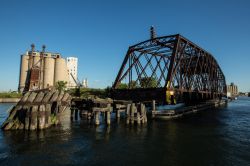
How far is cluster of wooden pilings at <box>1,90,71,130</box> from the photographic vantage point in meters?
19.5

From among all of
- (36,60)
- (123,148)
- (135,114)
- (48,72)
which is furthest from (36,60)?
(123,148)

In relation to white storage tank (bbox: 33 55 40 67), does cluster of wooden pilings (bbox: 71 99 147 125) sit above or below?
below

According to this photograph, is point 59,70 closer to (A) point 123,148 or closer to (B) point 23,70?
(B) point 23,70

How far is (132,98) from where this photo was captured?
30.1 meters

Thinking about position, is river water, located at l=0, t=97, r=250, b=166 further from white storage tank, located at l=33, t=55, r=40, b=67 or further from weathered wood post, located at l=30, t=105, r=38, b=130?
white storage tank, located at l=33, t=55, r=40, b=67

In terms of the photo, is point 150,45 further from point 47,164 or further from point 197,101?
point 197,101

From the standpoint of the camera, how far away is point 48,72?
306 ft

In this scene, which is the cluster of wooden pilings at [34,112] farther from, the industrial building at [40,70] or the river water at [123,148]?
the industrial building at [40,70]

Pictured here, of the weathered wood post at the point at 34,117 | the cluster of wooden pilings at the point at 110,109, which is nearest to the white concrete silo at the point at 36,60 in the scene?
the cluster of wooden pilings at the point at 110,109

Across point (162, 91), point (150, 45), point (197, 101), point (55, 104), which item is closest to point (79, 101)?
point (55, 104)

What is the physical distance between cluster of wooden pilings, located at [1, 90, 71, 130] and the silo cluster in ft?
213

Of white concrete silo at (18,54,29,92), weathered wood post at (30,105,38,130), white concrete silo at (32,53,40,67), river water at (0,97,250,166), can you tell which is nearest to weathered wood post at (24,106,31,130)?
weathered wood post at (30,105,38,130)

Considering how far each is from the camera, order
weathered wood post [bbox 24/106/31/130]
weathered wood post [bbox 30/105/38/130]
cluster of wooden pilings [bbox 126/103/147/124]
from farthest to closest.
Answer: cluster of wooden pilings [bbox 126/103/147/124] → weathered wood post [bbox 24/106/31/130] → weathered wood post [bbox 30/105/38/130]

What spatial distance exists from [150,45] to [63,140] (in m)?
24.0
